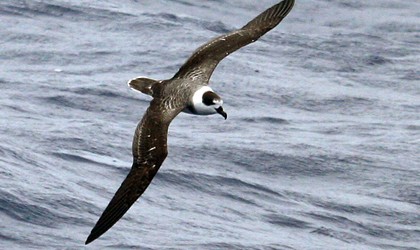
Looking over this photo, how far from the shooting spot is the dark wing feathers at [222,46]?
13.2m

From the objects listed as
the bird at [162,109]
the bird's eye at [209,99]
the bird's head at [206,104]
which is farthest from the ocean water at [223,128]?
the bird's eye at [209,99]

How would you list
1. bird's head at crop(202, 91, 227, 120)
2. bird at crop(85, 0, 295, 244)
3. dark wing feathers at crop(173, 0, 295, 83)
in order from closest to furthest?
bird at crop(85, 0, 295, 244) → bird's head at crop(202, 91, 227, 120) → dark wing feathers at crop(173, 0, 295, 83)

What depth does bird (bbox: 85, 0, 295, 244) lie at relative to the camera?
11609 millimetres

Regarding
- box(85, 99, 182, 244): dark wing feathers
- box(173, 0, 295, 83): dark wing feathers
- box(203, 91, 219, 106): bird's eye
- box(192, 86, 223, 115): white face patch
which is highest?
Result: box(173, 0, 295, 83): dark wing feathers

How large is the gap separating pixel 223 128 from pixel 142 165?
7.32m

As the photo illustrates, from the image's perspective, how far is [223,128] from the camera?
750 inches

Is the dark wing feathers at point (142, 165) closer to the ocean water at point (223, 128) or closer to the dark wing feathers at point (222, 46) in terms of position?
the dark wing feathers at point (222, 46)

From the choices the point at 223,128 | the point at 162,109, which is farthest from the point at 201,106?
the point at 223,128

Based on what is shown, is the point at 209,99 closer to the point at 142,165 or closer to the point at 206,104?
the point at 206,104

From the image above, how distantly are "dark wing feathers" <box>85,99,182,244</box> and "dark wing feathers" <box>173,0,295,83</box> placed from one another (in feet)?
3.41

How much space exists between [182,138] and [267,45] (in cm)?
541

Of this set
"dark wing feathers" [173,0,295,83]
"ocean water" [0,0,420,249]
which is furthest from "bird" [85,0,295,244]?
"ocean water" [0,0,420,249]

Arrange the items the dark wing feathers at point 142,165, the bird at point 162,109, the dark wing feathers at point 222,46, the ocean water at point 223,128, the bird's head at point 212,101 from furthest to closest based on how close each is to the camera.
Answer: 1. the ocean water at point 223,128
2. the dark wing feathers at point 222,46
3. the bird's head at point 212,101
4. the bird at point 162,109
5. the dark wing feathers at point 142,165

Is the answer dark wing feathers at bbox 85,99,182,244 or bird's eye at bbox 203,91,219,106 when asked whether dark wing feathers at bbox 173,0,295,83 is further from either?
dark wing feathers at bbox 85,99,182,244
